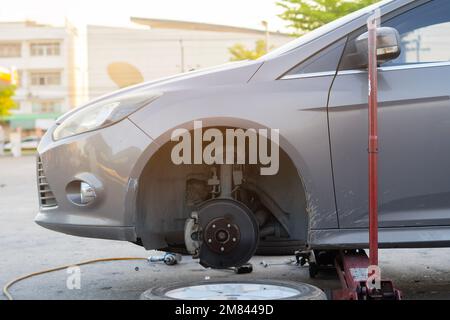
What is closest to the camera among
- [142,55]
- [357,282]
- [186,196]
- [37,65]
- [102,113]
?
[357,282]

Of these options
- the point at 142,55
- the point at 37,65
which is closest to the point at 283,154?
the point at 37,65

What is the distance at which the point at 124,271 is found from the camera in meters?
5.73

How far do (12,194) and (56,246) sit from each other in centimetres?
761

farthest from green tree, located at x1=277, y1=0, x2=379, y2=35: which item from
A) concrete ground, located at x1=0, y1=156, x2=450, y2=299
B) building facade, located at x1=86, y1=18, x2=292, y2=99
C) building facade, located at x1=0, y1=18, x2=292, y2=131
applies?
building facade, located at x1=86, y1=18, x2=292, y2=99

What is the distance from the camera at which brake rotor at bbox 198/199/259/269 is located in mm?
4062

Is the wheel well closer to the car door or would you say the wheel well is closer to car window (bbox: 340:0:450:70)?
the car door

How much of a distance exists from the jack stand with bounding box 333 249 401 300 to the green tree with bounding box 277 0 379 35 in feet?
91.7

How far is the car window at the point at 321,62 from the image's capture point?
13.2 ft

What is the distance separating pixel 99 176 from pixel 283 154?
990 mm

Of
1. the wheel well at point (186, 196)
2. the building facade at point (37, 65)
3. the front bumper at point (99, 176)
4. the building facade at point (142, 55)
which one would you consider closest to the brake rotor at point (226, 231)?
the wheel well at point (186, 196)

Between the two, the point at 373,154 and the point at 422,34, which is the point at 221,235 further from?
the point at 422,34

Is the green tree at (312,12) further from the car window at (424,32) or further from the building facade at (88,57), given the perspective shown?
the building facade at (88,57)

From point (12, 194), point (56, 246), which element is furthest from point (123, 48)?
point (56, 246)

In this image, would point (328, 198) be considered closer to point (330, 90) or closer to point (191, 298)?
point (330, 90)
